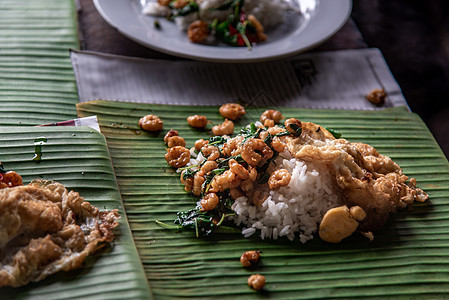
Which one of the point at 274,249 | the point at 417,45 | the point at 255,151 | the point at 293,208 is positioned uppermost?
the point at 255,151

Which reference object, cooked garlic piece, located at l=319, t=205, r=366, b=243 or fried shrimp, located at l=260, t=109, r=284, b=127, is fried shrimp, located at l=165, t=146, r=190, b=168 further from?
cooked garlic piece, located at l=319, t=205, r=366, b=243

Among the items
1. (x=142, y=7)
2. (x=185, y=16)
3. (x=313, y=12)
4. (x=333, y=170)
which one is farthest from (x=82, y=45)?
(x=333, y=170)

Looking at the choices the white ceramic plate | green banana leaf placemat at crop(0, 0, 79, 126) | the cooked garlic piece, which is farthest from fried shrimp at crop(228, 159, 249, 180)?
green banana leaf placemat at crop(0, 0, 79, 126)

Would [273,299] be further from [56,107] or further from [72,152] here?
[56,107]

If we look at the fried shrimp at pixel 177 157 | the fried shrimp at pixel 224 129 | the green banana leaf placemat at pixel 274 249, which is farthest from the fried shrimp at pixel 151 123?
the fried shrimp at pixel 224 129

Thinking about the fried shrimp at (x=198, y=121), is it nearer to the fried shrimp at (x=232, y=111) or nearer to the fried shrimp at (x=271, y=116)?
the fried shrimp at (x=232, y=111)

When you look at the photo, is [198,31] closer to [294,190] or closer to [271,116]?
[271,116]

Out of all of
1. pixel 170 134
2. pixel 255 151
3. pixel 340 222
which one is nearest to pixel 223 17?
pixel 170 134
